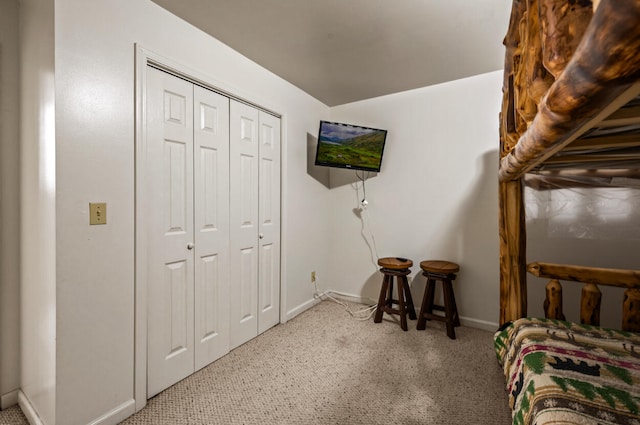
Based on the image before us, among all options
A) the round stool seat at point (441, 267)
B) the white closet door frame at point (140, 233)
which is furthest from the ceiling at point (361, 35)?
the round stool seat at point (441, 267)

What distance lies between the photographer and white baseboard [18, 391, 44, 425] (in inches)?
59.0

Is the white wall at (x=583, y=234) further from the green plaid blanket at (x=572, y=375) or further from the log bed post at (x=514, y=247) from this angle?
the green plaid blanket at (x=572, y=375)

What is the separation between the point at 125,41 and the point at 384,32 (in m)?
1.58

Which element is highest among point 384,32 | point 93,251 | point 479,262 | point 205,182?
point 384,32

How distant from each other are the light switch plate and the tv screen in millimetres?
1908

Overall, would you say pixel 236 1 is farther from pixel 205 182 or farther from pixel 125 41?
pixel 205 182

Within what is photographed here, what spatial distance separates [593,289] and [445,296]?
101cm

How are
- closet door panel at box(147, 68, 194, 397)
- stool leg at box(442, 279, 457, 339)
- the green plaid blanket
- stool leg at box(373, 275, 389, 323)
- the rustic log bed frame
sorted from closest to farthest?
the rustic log bed frame < the green plaid blanket < closet door panel at box(147, 68, 194, 397) < stool leg at box(442, 279, 457, 339) < stool leg at box(373, 275, 389, 323)

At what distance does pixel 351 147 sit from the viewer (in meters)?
2.96

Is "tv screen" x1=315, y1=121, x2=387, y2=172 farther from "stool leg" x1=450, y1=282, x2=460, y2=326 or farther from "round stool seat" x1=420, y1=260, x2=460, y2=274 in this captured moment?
"stool leg" x1=450, y1=282, x2=460, y2=326

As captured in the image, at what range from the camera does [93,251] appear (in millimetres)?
1452

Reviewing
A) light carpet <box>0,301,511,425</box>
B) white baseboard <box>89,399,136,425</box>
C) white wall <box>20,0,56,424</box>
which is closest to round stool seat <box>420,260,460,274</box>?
light carpet <box>0,301,511,425</box>

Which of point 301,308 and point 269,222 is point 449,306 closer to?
point 301,308

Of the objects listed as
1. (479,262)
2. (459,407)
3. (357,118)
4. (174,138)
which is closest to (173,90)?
(174,138)
